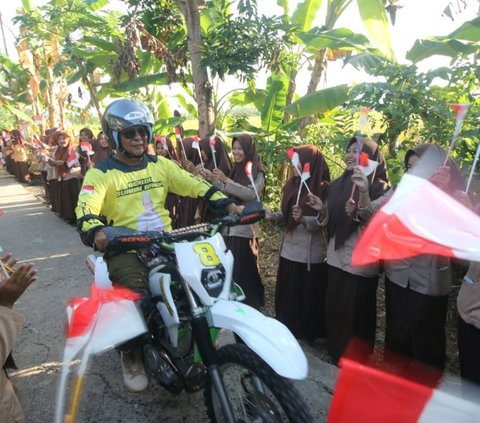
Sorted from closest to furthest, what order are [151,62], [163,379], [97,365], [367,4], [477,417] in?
[477,417]
[163,379]
[97,365]
[367,4]
[151,62]

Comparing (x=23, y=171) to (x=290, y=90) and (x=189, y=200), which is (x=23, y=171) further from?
(x=189, y=200)

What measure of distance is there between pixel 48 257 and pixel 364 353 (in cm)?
474

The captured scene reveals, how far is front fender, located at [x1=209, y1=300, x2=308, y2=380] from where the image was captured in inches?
65.0

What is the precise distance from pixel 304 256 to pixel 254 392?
66.8 inches

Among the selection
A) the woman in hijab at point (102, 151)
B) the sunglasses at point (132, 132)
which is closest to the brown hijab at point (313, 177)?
the sunglasses at point (132, 132)

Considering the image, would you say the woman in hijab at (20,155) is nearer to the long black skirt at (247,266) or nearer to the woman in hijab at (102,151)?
the woman in hijab at (102,151)

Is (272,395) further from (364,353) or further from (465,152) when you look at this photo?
(465,152)

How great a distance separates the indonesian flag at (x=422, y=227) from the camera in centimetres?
121

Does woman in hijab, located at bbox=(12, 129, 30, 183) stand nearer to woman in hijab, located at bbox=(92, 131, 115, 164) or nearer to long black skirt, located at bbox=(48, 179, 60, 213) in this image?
long black skirt, located at bbox=(48, 179, 60, 213)

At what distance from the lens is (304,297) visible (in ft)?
11.3

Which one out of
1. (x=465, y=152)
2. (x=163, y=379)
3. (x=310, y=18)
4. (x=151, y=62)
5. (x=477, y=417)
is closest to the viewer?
(x=477, y=417)

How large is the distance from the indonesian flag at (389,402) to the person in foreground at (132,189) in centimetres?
142

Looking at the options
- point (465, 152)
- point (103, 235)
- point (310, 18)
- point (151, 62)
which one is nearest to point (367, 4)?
point (310, 18)

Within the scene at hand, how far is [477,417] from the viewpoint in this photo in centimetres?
115
